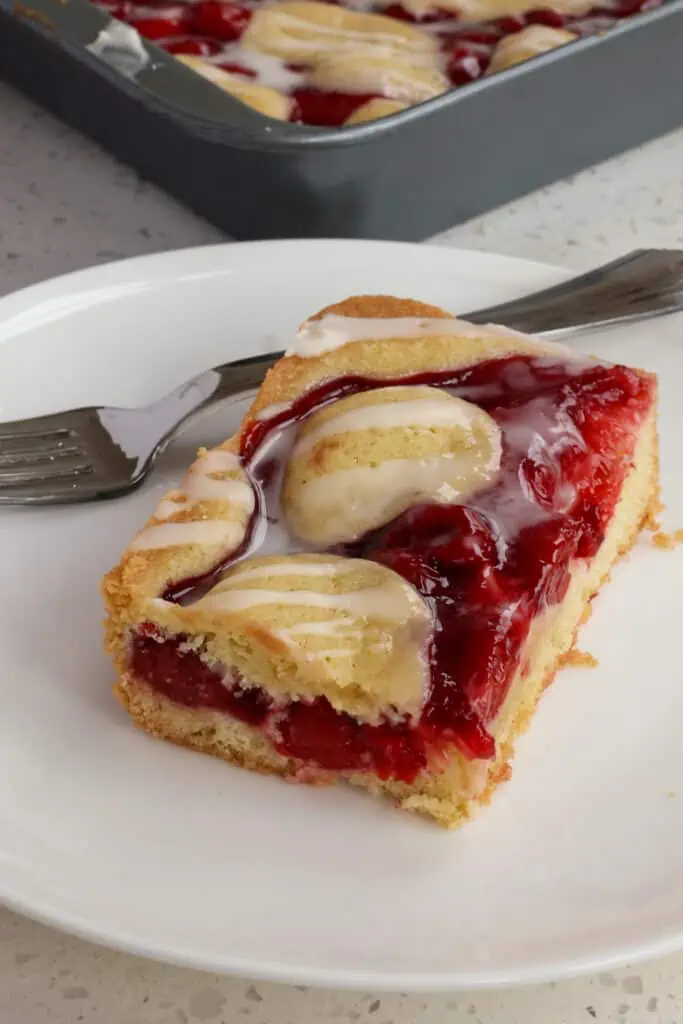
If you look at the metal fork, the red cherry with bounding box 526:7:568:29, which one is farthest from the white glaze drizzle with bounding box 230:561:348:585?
the red cherry with bounding box 526:7:568:29

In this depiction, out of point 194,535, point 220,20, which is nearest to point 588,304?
point 194,535

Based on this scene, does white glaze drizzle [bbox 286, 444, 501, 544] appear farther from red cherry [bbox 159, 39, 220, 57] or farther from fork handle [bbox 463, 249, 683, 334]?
red cherry [bbox 159, 39, 220, 57]

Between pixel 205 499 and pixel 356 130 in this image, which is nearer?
pixel 205 499

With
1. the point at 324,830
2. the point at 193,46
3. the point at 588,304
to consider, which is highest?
the point at 193,46

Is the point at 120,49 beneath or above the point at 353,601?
above

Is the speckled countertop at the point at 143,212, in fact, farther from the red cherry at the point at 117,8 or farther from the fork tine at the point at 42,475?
the fork tine at the point at 42,475

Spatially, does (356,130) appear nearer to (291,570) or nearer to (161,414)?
(161,414)

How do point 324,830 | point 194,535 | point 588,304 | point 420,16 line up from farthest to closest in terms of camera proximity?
point 420,16 → point 588,304 → point 194,535 → point 324,830

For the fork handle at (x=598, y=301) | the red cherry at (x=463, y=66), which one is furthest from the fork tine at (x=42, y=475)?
the red cherry at (x=463, y=66)
